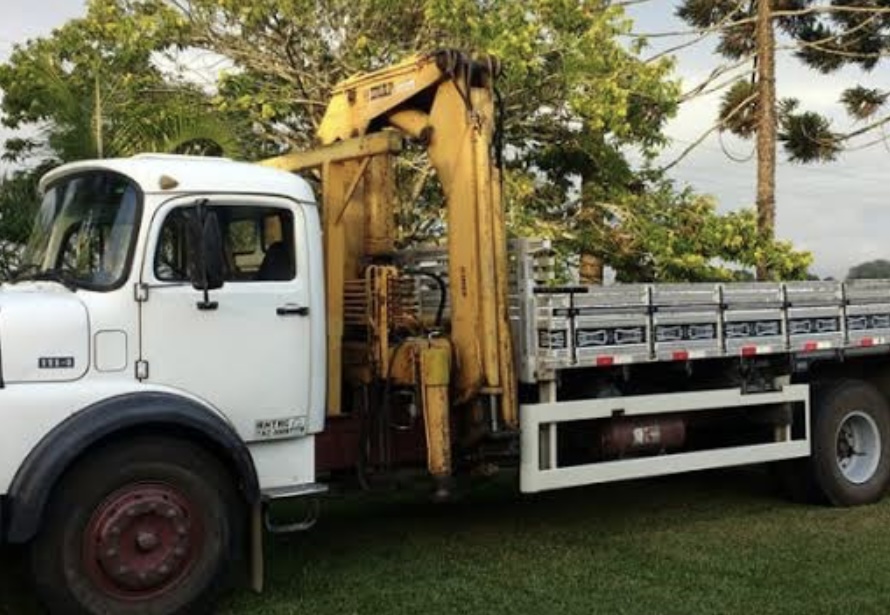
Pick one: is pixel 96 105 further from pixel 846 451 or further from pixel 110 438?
pixel 846 451

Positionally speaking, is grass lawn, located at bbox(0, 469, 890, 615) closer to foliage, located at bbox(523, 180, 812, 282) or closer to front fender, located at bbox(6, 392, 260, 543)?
front fender, located at bbox(6, 392, 260, 543)

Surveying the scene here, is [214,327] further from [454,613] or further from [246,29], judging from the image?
[246,29]

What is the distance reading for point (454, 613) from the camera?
6145 mm

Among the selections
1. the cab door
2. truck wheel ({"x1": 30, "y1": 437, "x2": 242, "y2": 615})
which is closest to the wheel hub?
the cab door

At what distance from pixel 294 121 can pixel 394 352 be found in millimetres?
8985

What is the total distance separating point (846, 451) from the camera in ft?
30.9

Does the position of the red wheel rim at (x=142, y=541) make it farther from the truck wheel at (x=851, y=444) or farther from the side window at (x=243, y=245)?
the truck wheel at (x=851, y=444)

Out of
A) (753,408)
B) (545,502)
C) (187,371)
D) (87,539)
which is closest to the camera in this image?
(87,539)

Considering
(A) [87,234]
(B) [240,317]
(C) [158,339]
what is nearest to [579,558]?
(B) [240,317]

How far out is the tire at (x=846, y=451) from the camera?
9047 mm

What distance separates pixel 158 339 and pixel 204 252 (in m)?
0.50

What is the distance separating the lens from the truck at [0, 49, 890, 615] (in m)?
5.65

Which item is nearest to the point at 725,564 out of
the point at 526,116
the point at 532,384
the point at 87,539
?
the point at 532,384

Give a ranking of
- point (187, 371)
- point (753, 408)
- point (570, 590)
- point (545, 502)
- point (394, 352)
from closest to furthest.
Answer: point (187, 371), point (570, 590), point (394, 352), point (753, 408), point (545, 502)
